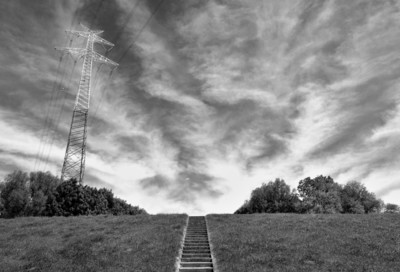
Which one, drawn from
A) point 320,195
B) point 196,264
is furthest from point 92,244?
point 320,195

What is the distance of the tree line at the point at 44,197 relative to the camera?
63781 mm

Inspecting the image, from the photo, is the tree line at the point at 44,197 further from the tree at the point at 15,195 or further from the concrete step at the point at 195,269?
the concrete step at the point at 195,269

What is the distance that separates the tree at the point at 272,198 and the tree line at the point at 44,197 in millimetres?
48358

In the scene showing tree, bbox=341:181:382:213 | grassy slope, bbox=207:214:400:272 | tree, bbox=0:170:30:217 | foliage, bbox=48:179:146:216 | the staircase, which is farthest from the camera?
tree, bbox=341:181:382:213

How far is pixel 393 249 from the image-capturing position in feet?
73.5

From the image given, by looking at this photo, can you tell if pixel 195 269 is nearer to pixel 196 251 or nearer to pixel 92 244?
pixel 196 251

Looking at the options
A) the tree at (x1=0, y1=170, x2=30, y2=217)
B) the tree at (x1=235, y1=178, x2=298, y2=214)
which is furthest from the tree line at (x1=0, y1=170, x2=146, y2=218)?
the tree at (x1=235, y1=178, x2=298, y2=214)

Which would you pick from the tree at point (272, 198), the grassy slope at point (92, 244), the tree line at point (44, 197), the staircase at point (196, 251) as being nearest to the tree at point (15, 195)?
the tree line at point (44, 197)

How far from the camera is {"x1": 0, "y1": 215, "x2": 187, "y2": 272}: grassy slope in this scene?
881 inches

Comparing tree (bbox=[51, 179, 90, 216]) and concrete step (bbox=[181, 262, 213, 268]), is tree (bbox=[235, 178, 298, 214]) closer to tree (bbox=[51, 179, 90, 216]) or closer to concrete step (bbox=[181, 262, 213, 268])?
tree (bbox=[51, 179, 90, 216])

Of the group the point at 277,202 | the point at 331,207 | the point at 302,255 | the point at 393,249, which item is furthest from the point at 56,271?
the point at 277,202

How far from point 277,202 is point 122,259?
3523 inches

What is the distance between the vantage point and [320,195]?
299ft

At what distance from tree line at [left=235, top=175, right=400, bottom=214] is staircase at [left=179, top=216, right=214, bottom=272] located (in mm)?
62444
